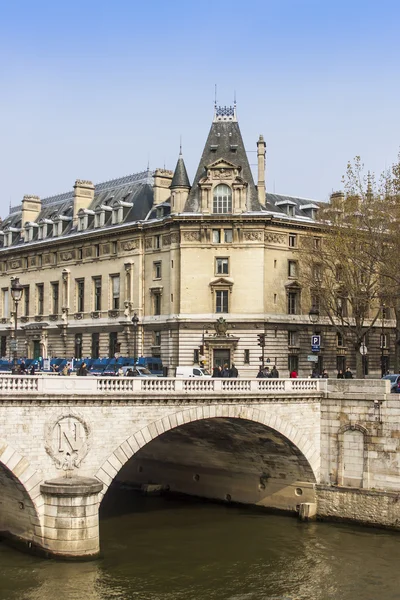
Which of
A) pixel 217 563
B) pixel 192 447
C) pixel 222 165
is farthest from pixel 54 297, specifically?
pixel 217 563

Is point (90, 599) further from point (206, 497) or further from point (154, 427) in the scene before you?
point (206, 497)

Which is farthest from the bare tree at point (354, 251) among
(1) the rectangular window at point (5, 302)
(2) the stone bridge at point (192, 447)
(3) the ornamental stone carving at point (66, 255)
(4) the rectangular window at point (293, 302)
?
(1) the rectangular window at point (5, 302)

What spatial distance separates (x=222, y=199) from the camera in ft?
236

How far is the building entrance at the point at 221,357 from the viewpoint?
70887mm

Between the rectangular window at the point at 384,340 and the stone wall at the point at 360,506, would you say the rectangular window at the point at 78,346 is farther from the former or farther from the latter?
the stone wall at the point at 360,506

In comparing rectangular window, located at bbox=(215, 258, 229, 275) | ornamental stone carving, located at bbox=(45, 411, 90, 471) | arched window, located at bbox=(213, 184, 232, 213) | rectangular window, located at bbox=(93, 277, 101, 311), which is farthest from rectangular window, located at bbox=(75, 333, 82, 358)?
ornamental stone carving, located at bbox=(45, 411, 90, 471)

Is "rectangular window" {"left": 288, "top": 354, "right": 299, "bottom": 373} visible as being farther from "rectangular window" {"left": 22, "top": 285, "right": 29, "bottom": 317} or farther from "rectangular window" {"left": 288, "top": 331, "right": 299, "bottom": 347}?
"rectangular window" {"left": 22, "top": 285, "right": 29, "bottom": 317}

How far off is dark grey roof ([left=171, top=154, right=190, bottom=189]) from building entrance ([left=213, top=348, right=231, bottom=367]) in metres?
13.3

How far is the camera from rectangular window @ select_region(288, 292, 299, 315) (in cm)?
7350

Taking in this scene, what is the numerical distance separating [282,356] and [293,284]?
5781mm

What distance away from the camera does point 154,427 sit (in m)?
38.4

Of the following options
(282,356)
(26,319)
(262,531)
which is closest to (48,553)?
(262,531)

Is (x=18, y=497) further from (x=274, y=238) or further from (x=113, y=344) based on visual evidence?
(x=113, y=344)

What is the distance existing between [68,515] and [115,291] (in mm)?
45925
